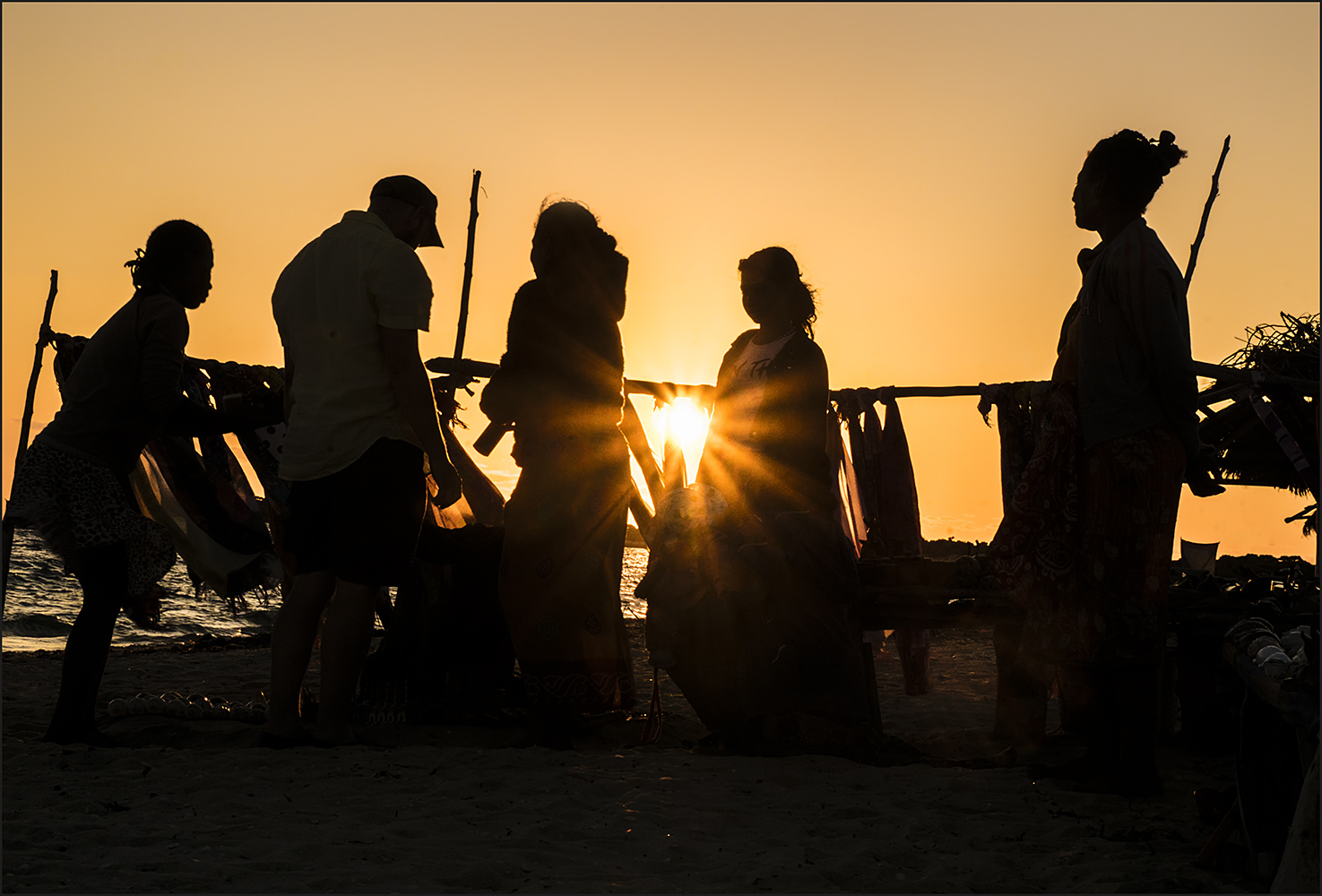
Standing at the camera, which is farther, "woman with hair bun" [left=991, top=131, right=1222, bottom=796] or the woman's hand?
the woman's hand

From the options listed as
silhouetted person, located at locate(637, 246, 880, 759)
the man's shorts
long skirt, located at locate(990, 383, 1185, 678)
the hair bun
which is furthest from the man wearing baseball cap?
the hair bun

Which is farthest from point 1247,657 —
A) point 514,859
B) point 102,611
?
point 102,611

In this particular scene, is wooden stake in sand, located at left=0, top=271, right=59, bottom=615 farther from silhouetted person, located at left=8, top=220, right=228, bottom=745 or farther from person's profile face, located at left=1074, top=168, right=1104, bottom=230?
person's profile face, located at left=1074, top=168, right=1104, bottom=230

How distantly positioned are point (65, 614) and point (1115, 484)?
22.2m

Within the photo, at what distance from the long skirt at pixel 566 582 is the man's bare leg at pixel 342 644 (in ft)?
2.22

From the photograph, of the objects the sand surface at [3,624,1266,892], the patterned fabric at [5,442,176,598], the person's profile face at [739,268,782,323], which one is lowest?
the sand surface at [3,624,1266,892]

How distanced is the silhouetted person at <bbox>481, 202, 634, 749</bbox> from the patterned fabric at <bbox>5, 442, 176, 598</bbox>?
4.90ft

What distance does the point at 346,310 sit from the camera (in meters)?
4.02

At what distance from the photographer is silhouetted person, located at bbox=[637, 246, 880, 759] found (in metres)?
4.39

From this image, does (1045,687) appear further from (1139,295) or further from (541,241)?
(541,241)

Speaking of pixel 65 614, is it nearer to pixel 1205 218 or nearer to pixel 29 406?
pixel 29 406

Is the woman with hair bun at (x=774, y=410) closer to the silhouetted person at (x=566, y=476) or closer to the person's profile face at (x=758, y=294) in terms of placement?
the person's profile face at (x=758, y=294)

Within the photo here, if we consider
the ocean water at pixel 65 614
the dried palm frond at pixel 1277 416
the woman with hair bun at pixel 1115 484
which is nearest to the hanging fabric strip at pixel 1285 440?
the dried palm frond at pixel 1277 416

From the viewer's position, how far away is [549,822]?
308cm
